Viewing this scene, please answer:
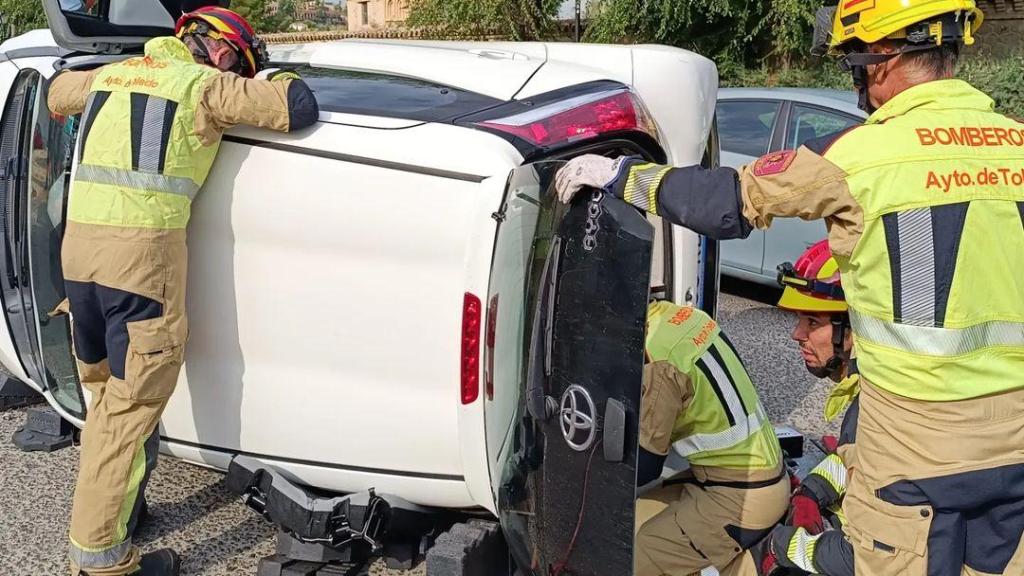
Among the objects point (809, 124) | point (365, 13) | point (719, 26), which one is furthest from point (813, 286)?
point (365, 13)

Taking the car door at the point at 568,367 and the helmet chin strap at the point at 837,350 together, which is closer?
the car door at the point at 568,367

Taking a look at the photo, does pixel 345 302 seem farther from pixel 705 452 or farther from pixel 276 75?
pixel 705 452

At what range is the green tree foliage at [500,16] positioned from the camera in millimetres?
16578

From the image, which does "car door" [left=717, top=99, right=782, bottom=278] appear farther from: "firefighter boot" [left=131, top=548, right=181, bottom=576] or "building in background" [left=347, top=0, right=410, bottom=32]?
"building in background" [left=347, top=0, right=410, bottom=32]

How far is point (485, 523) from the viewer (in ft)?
9.08

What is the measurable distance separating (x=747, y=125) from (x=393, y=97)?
3.98m

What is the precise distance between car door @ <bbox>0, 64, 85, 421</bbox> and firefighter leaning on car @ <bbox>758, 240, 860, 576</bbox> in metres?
2.39

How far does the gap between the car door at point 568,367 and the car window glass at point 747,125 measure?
421 cm

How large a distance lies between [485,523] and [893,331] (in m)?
1.35

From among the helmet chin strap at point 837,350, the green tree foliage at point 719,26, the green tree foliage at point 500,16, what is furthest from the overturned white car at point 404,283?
the green tree foliage at point 500,16

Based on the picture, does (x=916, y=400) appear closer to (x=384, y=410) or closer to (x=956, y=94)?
(x=956, y=94)

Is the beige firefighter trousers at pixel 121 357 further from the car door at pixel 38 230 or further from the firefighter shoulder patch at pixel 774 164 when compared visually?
the firefighter shoulder patch at pixel 774 164

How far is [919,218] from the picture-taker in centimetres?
185

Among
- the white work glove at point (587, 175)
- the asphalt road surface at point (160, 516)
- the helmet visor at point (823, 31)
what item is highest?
the helmet visor at point (823, 31)
